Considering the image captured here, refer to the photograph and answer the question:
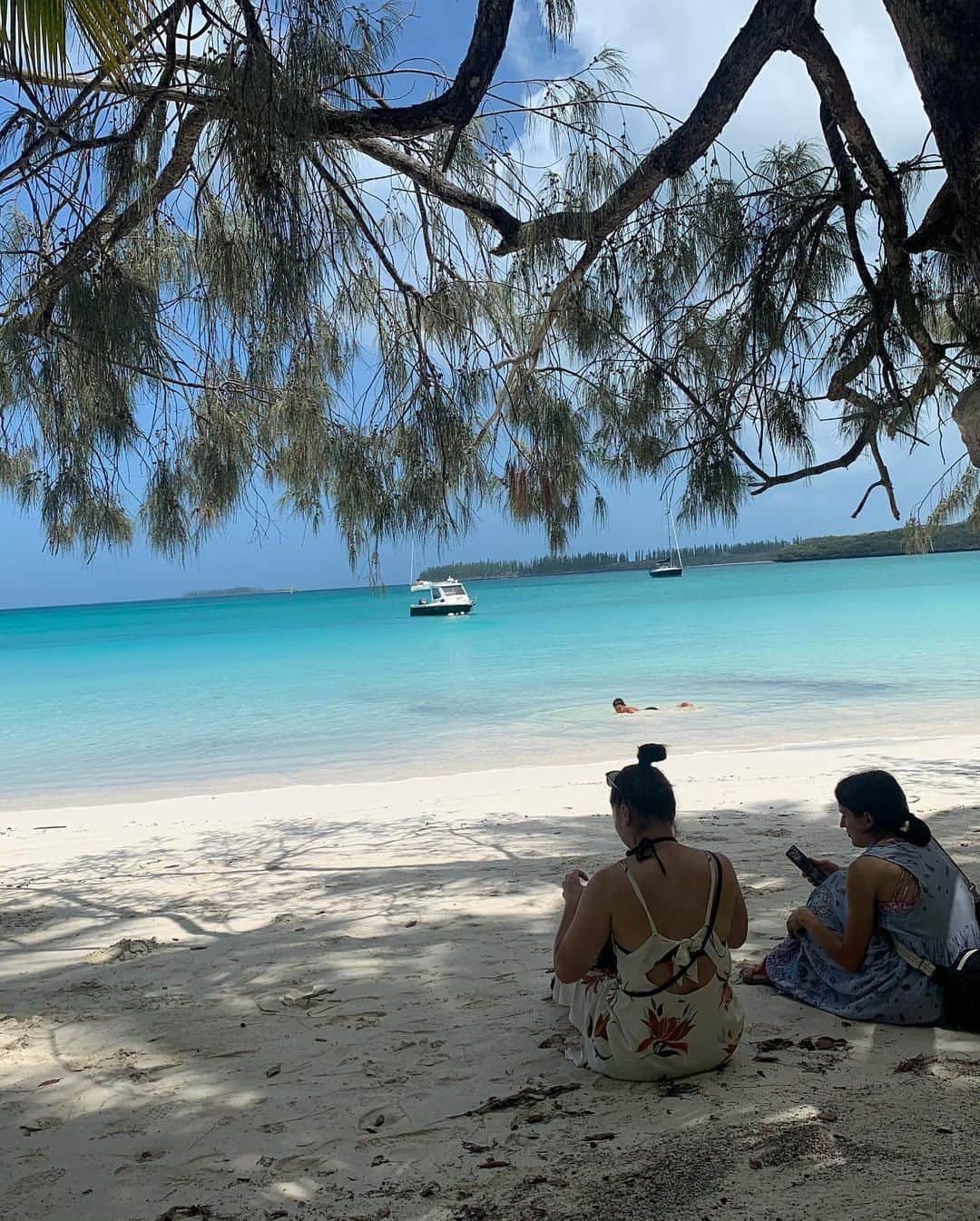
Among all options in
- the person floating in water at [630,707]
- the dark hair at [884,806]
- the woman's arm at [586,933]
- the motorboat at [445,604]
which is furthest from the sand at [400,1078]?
the motorboat at [445,604]

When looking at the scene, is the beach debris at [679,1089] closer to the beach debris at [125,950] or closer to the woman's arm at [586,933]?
the woman's arm at [586,933]

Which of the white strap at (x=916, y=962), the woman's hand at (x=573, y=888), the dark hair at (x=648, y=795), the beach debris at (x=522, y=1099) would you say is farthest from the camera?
the woman's hand at (x=573, y=888)

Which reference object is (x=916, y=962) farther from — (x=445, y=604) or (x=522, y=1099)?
(x=445, y=604)

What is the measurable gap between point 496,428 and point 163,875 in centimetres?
287

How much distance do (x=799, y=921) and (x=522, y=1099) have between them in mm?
908

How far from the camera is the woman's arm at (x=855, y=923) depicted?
2506 mm

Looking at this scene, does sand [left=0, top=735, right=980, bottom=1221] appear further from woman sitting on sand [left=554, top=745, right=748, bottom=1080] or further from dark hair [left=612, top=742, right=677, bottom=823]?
dark hair [left=612, top=742, right=677, bottom=823]

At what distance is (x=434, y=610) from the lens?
4522cm

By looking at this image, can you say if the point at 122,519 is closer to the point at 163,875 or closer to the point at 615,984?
the point at 163,875

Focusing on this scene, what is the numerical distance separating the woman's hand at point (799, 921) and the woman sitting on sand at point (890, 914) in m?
0.04

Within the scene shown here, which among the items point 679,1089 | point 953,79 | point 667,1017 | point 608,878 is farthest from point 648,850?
point 953,79

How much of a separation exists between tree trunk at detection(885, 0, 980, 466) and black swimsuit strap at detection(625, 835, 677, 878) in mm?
1352

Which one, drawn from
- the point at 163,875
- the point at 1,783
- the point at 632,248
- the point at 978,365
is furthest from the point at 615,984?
the point at 1,783

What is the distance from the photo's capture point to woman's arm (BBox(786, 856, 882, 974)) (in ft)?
8.22
